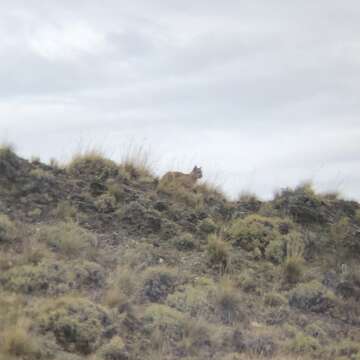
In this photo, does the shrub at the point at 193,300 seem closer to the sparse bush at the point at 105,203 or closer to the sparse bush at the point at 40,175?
the sparse bush at the point at 105,203

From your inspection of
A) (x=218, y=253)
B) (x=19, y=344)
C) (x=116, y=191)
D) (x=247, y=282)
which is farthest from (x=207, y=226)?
(x=19, y=344)

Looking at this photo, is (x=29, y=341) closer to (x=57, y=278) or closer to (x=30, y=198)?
(x=57, y=278)

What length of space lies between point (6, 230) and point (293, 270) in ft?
14.7

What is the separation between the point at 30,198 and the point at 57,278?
8.55ft

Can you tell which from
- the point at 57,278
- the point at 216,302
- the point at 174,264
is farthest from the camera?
the point at 174,264

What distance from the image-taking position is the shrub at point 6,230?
9453 millimetres

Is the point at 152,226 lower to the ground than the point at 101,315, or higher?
higher

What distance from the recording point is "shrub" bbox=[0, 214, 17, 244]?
945 centimetres

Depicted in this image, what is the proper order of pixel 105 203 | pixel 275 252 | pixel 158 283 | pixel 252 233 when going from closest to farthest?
pixel 158 283, pixel 275 252, pixel 105 203, pixel 252 233

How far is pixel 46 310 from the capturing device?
763 centimetres

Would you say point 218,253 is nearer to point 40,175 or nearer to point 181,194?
point 181,194

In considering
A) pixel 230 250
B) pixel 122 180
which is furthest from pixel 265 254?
pixel 122 180

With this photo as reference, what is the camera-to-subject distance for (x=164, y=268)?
32.2ft

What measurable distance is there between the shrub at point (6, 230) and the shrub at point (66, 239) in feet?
1.10
